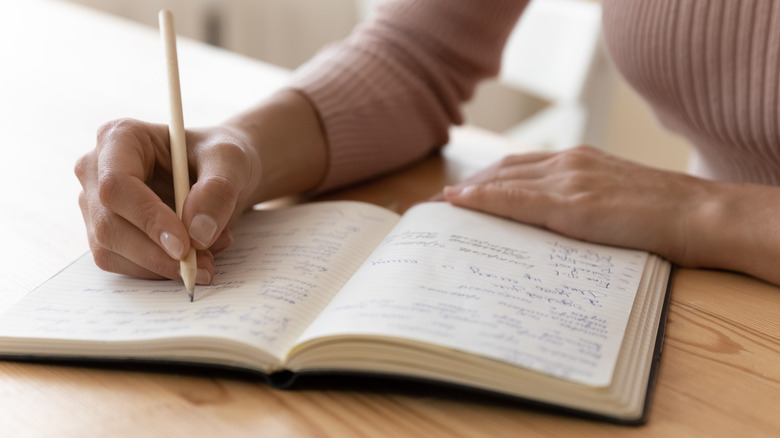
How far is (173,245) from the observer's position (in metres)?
0.49

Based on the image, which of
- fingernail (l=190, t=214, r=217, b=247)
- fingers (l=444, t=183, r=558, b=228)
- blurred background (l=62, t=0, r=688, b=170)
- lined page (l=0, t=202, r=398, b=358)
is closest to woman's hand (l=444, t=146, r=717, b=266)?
fingers (l=444, t=183, r=558, b=228)

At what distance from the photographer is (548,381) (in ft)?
1.32

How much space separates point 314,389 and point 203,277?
0.13 metres

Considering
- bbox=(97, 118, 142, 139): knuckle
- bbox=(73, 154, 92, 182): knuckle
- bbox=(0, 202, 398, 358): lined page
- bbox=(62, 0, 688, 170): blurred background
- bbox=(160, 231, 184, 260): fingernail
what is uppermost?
bbox=(97, 118, 142, 139): knuckle

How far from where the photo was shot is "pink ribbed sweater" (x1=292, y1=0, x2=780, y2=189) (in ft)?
2.26

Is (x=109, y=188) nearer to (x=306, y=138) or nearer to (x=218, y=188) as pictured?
(x=218, y=188)

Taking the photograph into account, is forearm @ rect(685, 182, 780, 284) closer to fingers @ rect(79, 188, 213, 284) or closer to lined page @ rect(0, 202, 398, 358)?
lined page @ rect(0, 202, 398, 358)

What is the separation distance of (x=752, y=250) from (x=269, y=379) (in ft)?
1.27

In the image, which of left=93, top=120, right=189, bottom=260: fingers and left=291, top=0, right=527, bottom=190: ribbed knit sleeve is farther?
left=291, top=0, right=527, bottom=190: ribbed knit sleeve

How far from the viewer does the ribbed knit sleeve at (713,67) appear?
2.21 ft

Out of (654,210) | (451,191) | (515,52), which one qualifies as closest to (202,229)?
(451,191)

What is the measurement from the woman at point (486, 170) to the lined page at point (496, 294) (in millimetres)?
44

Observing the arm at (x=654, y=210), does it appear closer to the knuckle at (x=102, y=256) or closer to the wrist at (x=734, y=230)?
the wrist at (x=734, y=230)

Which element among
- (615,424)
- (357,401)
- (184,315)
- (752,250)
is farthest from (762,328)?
(184,315)
